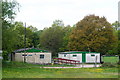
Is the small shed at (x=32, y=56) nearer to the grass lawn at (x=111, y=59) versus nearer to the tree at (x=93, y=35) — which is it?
the grass lawn at (x=111, y=59)

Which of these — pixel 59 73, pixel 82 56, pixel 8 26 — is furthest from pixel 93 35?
pixel 59 73

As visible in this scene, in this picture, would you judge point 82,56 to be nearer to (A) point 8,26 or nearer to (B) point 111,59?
(B) point 111,59

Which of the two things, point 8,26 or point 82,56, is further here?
point 82,56

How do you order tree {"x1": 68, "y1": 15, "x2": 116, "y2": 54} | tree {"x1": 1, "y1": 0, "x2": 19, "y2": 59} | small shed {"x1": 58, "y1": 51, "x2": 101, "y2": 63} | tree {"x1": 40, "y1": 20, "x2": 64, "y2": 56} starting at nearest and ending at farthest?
tree {"x1": 1, "y1": 0, "x2": 19, "y2": 59} → small shed {"x1": 58, "y1": 51, "x2": 101, "y2": 63} → tree {"x1": 68, "y1": 15, "x2": 116, "y2": 54} → tree {"x1": 40, "y1": 20, "x2": 64, "y2": 56}

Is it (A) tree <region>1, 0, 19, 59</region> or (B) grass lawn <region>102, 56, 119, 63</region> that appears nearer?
(A) tree <region>1, 0, 19, 59</region>

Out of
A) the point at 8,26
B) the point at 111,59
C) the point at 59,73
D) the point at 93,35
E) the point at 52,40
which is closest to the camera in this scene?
the point at 59,73

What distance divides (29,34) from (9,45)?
44.8 m

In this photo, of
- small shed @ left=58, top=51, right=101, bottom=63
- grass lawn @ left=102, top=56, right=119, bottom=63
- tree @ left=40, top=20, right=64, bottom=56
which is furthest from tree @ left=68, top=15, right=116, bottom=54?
tree @ left=40, top=20, right=64, bottom=56

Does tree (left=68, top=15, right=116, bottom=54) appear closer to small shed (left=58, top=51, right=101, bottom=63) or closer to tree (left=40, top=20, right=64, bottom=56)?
small shed (left=58, top=51, right=101, bottom=63)

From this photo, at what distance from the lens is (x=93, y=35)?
5150cm

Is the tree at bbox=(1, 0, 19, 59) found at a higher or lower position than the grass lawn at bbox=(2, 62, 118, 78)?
higher

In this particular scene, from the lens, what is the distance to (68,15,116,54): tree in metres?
51.2

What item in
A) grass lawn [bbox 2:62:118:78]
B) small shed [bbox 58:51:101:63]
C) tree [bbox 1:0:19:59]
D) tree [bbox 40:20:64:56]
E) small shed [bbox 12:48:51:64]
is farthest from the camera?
tree [bbox 40:20:64:56]

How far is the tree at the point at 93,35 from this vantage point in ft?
168
